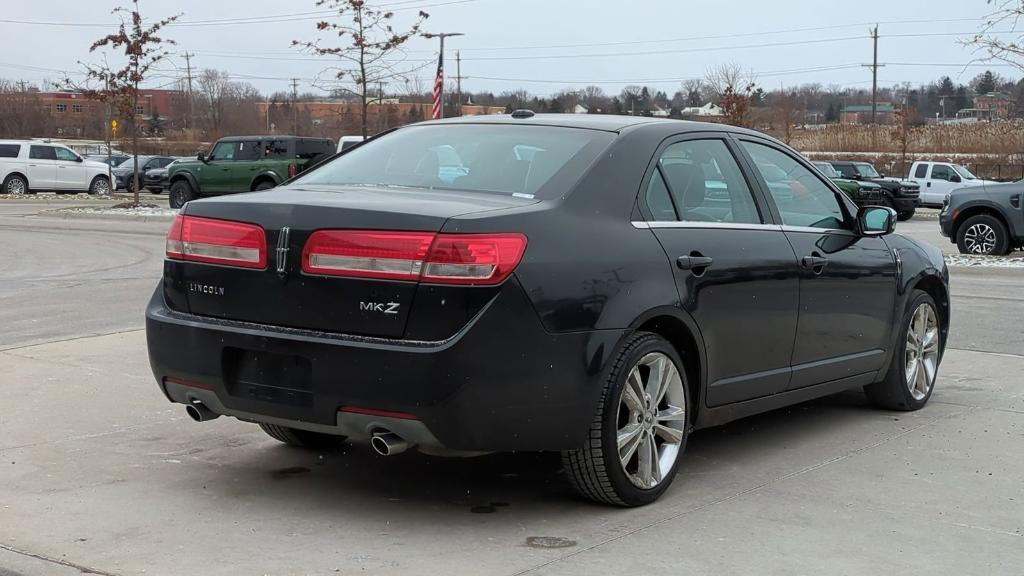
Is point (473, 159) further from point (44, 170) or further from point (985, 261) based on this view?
point (44, 170)

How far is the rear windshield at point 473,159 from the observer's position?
511 centimetres

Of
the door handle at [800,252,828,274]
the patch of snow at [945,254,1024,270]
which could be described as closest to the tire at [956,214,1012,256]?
the patch of snow at [945,254,1024,270]

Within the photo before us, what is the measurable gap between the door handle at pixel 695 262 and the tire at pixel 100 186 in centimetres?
3865

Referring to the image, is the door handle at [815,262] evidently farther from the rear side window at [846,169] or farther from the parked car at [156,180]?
the parked car at [156,180]

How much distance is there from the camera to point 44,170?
40.2m

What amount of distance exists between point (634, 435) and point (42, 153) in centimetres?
3885

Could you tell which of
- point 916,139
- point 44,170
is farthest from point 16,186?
point 916,139

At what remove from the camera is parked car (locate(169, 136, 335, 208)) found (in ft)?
99.4

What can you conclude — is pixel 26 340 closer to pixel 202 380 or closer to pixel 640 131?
pixel 202 380

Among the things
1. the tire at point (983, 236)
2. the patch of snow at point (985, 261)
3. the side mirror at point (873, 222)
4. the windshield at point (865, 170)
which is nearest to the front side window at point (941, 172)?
the windshield at point (865, 170)

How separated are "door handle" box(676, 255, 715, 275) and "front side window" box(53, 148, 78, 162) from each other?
3863 centimetres

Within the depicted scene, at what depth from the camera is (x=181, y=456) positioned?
5.82m

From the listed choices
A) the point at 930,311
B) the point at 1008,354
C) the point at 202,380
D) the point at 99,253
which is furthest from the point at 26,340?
the point at 99,253

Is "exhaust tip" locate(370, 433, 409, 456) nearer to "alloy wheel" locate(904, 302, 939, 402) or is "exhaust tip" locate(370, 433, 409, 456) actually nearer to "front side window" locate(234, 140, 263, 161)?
"alloy wheel" locate(904, 302, 939, 402)
